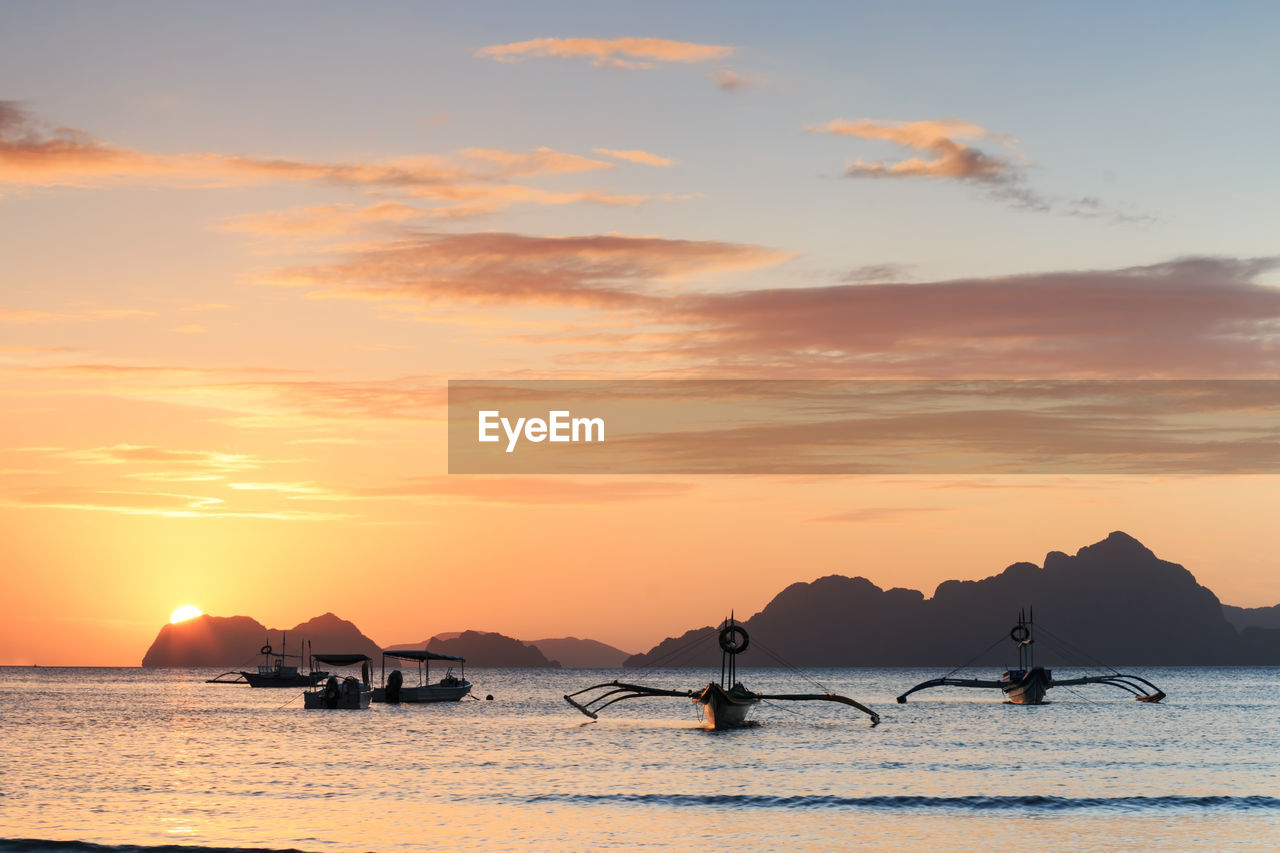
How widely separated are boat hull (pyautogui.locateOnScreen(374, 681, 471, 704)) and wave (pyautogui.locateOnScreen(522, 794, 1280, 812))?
88.2 meters

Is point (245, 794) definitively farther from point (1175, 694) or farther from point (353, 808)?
point (1175, 694)

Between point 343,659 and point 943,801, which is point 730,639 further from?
point 343,659

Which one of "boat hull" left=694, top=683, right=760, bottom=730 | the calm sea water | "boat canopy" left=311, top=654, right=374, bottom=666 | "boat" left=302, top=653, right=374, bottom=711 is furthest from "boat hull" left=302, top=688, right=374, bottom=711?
"boat hull" left=694, top=683, right=760, bottom=730

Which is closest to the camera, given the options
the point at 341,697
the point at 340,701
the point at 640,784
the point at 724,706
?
the point at 640,784

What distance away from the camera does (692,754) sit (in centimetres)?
7781

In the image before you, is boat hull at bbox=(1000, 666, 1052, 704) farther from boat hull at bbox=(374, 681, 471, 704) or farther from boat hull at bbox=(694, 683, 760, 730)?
boat hull at bbox=(374, 681, 471, 704)

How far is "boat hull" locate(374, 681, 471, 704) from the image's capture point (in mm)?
140875

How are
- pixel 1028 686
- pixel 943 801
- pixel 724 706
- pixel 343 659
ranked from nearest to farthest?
1. pixel 943 801
2. pixel 724 706
3. pixel 343 659
4. pixel 1028 686

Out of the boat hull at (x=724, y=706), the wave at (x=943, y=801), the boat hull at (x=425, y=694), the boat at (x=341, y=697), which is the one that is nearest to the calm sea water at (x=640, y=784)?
the wave at (x=943, y=801)

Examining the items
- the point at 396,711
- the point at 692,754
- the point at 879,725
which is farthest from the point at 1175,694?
the point at 692,754

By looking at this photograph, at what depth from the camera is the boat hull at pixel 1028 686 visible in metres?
144

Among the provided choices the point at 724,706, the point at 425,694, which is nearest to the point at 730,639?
the point at 724,706

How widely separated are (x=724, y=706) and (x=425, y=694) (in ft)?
186

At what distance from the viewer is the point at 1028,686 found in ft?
473
